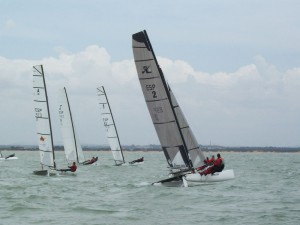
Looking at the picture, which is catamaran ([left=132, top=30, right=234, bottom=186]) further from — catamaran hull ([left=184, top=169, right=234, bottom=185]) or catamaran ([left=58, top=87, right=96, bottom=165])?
catamaran ([left=58, top=87, right=96, bottom=165])

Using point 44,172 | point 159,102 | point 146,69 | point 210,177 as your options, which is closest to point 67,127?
point 44,172

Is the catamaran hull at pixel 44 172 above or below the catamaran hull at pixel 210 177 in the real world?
above

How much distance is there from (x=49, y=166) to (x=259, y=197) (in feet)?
59.1

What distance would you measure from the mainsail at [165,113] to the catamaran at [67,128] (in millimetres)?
27353

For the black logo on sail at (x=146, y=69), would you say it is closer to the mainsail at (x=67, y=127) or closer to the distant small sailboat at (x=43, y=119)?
the distant small sailboat at (x=43, y=119)

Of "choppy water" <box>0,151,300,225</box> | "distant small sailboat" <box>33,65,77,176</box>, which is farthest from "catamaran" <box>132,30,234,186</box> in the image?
"distant small sailboat" <box>33,65,77,176</box>

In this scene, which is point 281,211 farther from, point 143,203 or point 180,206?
point 143,203

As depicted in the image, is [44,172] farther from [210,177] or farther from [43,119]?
[210,177]

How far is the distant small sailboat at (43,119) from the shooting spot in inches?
1513

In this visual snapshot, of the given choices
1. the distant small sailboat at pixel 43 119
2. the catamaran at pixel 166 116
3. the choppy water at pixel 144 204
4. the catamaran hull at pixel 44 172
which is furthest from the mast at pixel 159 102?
the distant small sailboat at pixel 43 119

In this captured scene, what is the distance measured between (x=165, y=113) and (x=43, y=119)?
46.1 feet

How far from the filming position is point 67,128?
177 ft

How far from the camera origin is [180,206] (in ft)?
75.3

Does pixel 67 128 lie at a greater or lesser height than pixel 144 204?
greater
